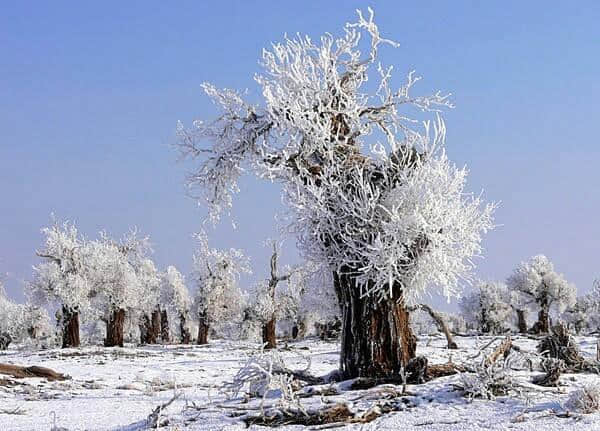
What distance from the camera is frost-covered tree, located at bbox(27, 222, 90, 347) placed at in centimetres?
3938

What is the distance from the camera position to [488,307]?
192 feet

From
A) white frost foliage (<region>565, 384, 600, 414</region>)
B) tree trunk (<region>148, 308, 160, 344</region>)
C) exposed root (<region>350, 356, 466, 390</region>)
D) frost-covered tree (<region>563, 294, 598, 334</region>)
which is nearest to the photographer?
white frost foliage (<region>565, 384, 600, 414</region>)

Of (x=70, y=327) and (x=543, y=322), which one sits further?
(x=543, y=322)

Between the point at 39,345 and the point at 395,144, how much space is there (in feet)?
122

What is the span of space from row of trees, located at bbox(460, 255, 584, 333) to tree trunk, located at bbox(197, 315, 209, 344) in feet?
74.6

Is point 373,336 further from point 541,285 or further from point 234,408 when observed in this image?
point 541,285

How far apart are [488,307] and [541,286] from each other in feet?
16.1

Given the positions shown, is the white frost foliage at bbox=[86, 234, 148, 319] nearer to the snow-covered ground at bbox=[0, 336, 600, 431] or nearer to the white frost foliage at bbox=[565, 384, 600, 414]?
the snow-covered ground at bbox=[0, 336, 600, 431]

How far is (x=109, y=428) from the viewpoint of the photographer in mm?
8852

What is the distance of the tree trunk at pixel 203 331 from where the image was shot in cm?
4744

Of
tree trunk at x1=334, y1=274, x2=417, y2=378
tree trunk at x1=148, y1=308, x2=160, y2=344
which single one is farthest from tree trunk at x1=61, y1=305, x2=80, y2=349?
tree trunk at x1=334, y1=274, x2=417, y2=378

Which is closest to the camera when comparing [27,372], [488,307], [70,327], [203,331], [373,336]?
[373,336]

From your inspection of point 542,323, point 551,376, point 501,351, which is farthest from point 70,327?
point 551,376

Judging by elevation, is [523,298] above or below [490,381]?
above
